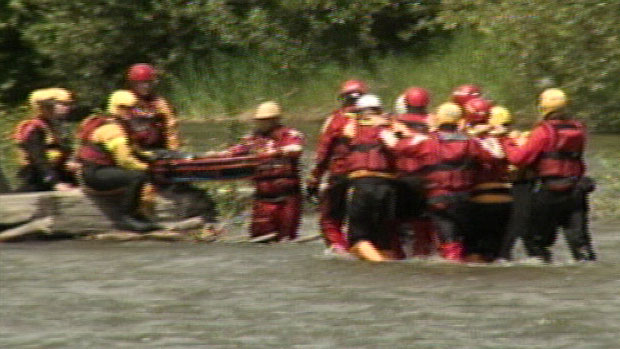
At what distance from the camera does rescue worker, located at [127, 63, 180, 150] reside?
17.9m

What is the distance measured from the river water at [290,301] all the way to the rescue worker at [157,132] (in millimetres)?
874

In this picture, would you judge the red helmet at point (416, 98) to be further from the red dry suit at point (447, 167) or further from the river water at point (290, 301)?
the river water at point (290, 301)

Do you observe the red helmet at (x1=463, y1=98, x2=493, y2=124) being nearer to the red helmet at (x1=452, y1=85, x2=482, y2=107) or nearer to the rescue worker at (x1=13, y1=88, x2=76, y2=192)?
the red helmet at (x1=452, y1=85, x2=482, y2=107)

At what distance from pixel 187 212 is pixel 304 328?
18.0 ft

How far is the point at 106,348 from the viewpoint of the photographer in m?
12.2

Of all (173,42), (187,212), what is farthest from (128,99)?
(173,42)

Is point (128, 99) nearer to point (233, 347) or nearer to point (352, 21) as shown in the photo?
point (233, 347)

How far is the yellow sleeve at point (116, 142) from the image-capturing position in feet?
57.1

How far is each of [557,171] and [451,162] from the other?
0.89m

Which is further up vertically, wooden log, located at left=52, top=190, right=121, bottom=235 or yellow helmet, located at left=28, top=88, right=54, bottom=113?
yellow helmet, located at left=28, top=88, right=54, bottom=113

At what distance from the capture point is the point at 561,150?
49.7 ft

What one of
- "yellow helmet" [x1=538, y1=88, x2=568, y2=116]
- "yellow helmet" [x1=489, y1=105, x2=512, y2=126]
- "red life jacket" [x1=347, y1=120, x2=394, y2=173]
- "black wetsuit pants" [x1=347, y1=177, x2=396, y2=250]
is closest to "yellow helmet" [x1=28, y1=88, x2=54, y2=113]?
"black wetsuit pants" [x1=347, y1=177, x2=396, y2=250]

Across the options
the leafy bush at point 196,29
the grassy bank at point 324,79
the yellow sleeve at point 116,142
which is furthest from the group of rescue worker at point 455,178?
the leafy bush at point 196,29

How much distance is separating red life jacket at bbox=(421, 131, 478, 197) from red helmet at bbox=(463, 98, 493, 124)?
2.40 ft
